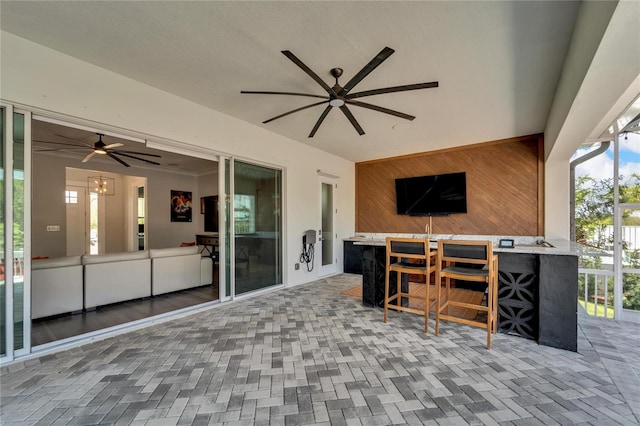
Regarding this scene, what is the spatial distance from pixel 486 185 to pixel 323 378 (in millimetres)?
4828

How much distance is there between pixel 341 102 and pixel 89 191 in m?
7.52

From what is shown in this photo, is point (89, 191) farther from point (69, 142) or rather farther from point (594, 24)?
point (594, 24)

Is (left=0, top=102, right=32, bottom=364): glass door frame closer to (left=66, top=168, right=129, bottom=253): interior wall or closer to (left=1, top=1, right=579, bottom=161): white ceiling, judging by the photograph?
(left=1, top=1, right=579, bottom=161): white ceiling

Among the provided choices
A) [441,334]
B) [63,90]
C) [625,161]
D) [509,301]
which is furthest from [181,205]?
[625,161]

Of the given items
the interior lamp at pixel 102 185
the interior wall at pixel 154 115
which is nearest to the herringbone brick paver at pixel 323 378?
the interior wall at pixel 154 115

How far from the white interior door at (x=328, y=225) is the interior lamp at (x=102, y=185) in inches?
215

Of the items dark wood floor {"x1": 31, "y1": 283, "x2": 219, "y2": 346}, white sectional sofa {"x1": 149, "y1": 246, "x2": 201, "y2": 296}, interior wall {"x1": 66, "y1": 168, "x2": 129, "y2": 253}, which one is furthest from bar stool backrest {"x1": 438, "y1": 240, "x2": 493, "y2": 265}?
interior wall {"x1": 66, "y1": 168, "x2": 129, "y2": 253}

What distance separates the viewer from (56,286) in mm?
3293

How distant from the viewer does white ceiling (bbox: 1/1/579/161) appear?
196 cm

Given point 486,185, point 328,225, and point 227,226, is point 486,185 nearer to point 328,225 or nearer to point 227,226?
point 328,225

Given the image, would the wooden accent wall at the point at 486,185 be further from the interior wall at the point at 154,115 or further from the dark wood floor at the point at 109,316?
the dark wood floor at the point at 109,316

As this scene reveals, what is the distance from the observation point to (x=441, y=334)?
287cm

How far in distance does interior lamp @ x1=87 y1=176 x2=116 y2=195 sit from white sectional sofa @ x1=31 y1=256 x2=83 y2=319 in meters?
3.96

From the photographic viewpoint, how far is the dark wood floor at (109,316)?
9.39ft
